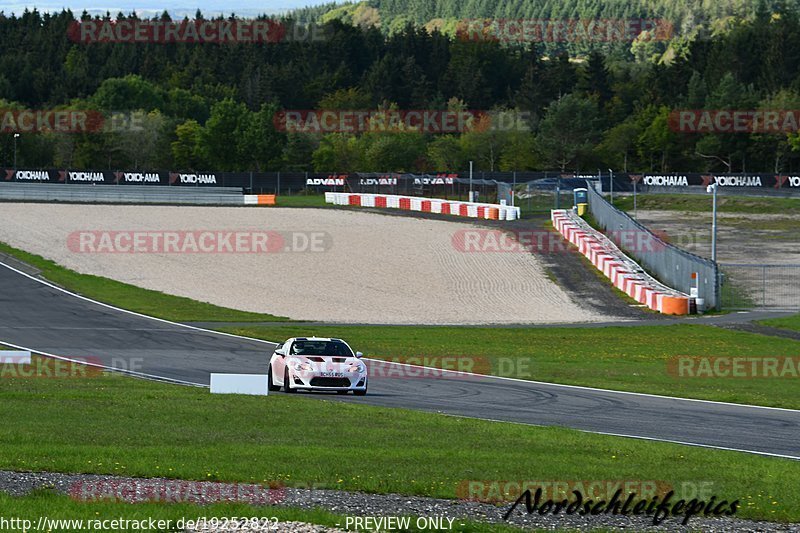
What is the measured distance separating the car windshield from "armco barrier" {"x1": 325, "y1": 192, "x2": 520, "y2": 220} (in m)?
51.7

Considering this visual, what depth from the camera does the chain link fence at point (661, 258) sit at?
46.0 meters

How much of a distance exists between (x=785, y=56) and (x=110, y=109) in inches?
4081

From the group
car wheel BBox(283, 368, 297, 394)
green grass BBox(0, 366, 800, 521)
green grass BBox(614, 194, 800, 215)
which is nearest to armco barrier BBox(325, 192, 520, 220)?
green grass BBox(614, 194, 800, 215)

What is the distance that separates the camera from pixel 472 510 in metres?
11.9

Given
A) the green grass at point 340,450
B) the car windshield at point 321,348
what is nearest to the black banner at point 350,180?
the car windshield at point 321,348

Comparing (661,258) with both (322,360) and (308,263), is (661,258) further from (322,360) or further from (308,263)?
(322,360)

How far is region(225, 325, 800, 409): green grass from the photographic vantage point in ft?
86.8

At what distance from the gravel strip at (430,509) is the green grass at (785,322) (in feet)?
96.7

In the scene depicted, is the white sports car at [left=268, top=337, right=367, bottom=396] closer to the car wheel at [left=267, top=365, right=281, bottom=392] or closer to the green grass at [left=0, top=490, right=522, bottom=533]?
the car wheel at [left=267, top=365, right=281, bottom=392]

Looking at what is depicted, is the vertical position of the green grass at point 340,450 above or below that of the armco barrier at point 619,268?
above

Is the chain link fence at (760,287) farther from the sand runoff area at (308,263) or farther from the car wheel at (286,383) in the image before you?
the car wheel at (286,383)

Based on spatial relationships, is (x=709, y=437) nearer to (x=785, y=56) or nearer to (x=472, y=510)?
(x=472, y=510)

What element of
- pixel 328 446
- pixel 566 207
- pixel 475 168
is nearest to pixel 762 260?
pixel 566 207

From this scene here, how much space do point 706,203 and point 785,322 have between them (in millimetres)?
51305
